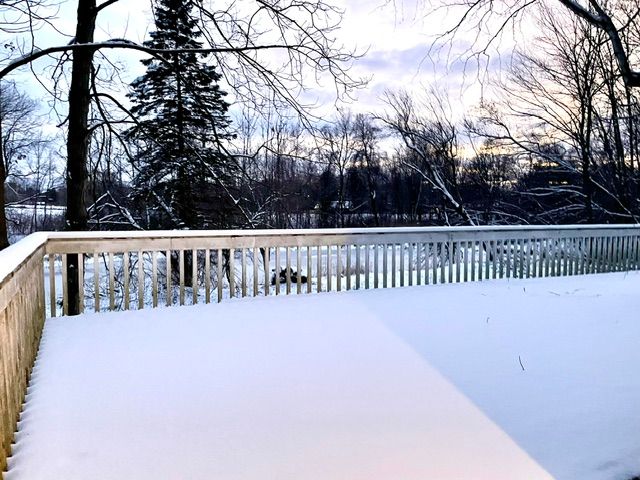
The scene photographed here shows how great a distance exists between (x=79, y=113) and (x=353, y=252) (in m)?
4.22

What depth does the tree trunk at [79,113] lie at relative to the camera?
614 cm

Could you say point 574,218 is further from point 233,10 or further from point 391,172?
point 391,172

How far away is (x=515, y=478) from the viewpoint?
1.62 meters

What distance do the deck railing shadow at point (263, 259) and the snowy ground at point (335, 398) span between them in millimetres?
324

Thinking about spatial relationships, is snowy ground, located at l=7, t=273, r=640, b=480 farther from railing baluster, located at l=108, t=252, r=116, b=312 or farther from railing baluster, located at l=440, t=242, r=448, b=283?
railing baluster, located at l=440, t=242, r=448, b=283

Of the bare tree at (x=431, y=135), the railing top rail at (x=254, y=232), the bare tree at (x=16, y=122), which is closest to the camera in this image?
the railing top rail at (x=254, y=232)

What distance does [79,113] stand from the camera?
6.16m

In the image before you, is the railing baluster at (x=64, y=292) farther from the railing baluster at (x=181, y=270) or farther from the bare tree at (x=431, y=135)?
the bare tree at (x=431, y=135)

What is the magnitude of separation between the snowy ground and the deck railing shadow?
0.32 metres

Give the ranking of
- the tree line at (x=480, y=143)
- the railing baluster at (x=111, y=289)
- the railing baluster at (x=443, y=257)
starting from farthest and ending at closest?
the tree line at (x=480, y=143) < the railing baluster at (x=443, y=257) < the railing baluster at (x=111, y=289)

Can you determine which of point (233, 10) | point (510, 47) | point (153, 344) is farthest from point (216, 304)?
point (510, 47)

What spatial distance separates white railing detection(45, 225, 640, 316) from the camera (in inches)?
181

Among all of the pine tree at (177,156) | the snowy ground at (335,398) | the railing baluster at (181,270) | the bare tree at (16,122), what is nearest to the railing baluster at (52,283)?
the snowy ground at (335,398)

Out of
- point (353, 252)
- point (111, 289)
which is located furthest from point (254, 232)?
point (353, 252)
